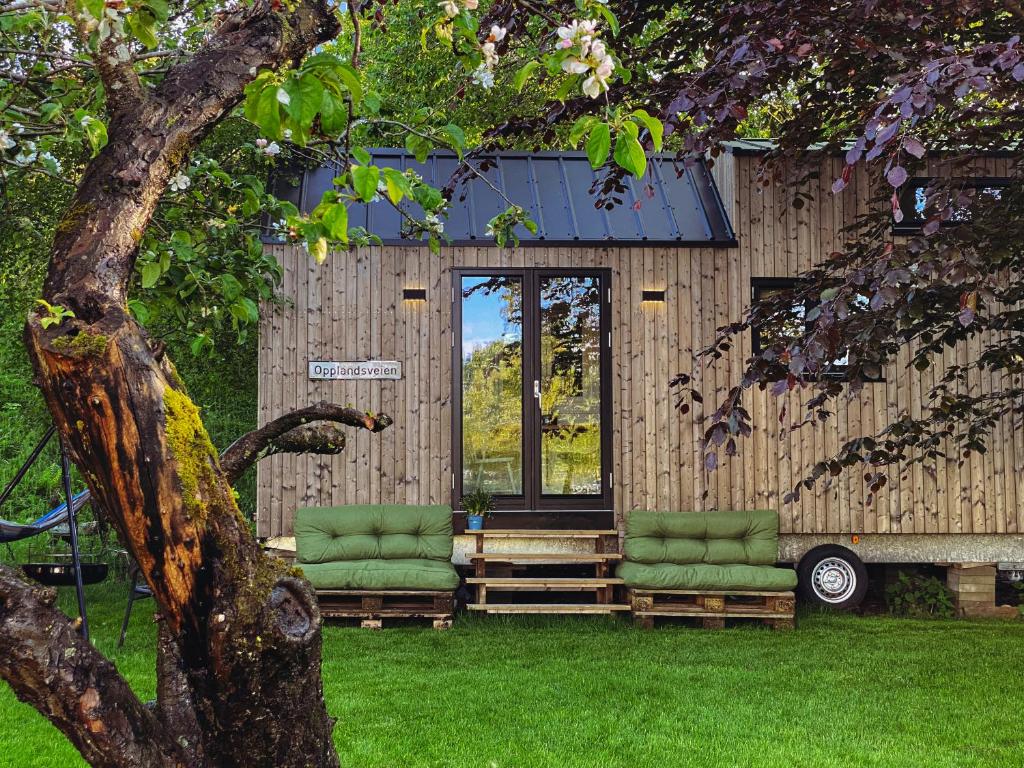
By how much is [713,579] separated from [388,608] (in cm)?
254

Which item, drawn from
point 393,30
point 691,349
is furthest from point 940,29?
point 393,30

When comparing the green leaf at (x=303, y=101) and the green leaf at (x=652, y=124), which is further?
the green leaf at (x=652, y=124)

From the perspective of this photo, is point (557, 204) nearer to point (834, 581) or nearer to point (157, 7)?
point (834, 581)

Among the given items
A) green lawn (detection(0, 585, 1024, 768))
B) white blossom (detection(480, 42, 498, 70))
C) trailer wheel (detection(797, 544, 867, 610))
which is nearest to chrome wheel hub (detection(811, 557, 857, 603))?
trailer wheel (detection(797, 544, 867, 610))

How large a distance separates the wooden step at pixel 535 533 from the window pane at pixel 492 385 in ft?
1.24

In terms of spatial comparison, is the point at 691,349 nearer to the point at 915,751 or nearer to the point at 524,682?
the point at 524,682

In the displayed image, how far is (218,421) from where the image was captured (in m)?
10.5

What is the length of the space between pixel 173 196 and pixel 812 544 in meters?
6.42

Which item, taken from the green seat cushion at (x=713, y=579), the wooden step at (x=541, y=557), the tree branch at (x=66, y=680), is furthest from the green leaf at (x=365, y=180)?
the wooden step at (x=541, y=557)

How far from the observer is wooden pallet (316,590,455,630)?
7375 millimetres

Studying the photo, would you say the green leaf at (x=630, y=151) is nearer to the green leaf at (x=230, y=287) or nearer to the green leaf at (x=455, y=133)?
the green leaf at (x=455, y=133)

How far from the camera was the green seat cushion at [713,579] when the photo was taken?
7.38 metres

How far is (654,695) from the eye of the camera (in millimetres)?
5387

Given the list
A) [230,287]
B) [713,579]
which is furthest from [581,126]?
[713,579]
